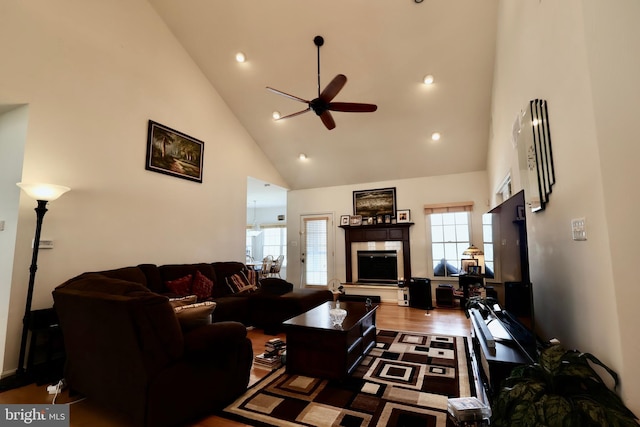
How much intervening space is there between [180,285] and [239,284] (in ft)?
3.32

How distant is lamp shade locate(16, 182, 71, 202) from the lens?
271cm

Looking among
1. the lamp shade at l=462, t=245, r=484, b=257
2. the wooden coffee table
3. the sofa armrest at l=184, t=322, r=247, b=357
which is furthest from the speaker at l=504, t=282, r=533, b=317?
the lamp shade at l=462, t=245, r=484, b=257

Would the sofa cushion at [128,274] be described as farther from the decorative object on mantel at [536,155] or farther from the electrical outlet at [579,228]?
the decorative object on mantel at [536,155]

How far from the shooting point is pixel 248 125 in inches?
244

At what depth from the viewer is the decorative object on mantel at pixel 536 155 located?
210 cm

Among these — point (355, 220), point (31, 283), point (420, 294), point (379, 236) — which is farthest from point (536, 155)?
point (355, 220)

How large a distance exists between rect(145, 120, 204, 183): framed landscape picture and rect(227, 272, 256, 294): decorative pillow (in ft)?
5.82

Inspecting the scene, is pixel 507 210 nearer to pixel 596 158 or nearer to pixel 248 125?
pixel 596 158

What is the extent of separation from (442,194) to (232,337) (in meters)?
5.65

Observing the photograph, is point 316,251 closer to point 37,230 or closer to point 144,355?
point 37,230

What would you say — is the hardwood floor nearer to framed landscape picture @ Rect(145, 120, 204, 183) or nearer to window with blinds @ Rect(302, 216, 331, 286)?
window with blinds @ Rect(302, 216, 331, 286)

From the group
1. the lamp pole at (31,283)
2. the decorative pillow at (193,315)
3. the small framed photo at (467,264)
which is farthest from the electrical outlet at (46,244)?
the small framed photo at (467,264)

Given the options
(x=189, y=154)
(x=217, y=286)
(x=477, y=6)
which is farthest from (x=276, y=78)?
(x=217, y=286)

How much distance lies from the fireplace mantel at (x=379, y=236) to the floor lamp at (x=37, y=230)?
17.8ft
